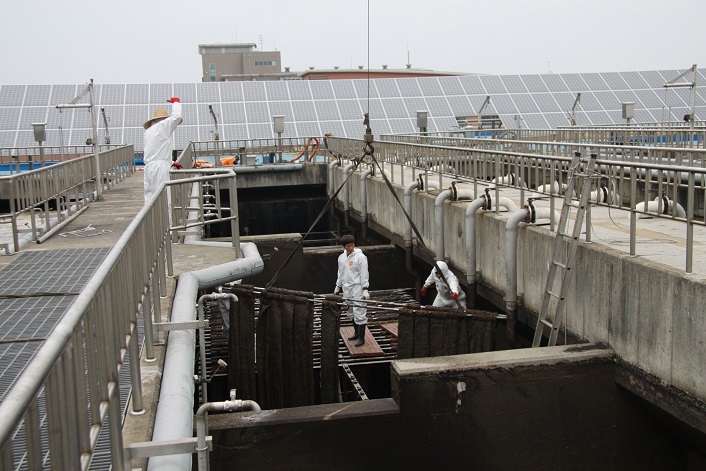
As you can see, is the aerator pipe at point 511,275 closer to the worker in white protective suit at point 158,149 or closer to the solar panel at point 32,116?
the worker in white protective suit at point 158,149

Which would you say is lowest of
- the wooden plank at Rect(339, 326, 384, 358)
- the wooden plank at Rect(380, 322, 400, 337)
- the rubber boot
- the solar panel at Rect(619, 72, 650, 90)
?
the wooden plank at Rect(380, 322, 400, 337)

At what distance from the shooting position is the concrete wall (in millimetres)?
6914

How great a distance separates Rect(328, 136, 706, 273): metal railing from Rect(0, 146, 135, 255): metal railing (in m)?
6.67

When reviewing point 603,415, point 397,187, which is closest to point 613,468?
point 603,415

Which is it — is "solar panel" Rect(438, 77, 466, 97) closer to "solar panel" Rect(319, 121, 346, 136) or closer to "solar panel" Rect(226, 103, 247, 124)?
"solar panel" Rect(319, 121, 346, 136)

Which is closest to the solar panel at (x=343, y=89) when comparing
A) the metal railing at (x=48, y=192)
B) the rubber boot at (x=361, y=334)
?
the metal railing at (x=48, y=192)

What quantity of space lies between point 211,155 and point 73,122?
1011 centimetres

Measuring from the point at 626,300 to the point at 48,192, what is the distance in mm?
9191

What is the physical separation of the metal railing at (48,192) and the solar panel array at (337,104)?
15577mm

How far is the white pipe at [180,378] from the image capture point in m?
4.71

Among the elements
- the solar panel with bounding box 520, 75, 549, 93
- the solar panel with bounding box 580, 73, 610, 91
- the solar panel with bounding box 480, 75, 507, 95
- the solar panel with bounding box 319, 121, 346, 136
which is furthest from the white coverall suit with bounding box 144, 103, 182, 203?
the solar panel with bounding box 580, 73, 610, 91

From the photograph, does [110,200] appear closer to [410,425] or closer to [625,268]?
[410,425]

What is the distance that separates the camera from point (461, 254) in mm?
13328

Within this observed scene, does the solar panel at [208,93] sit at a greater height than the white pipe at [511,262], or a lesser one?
greater
